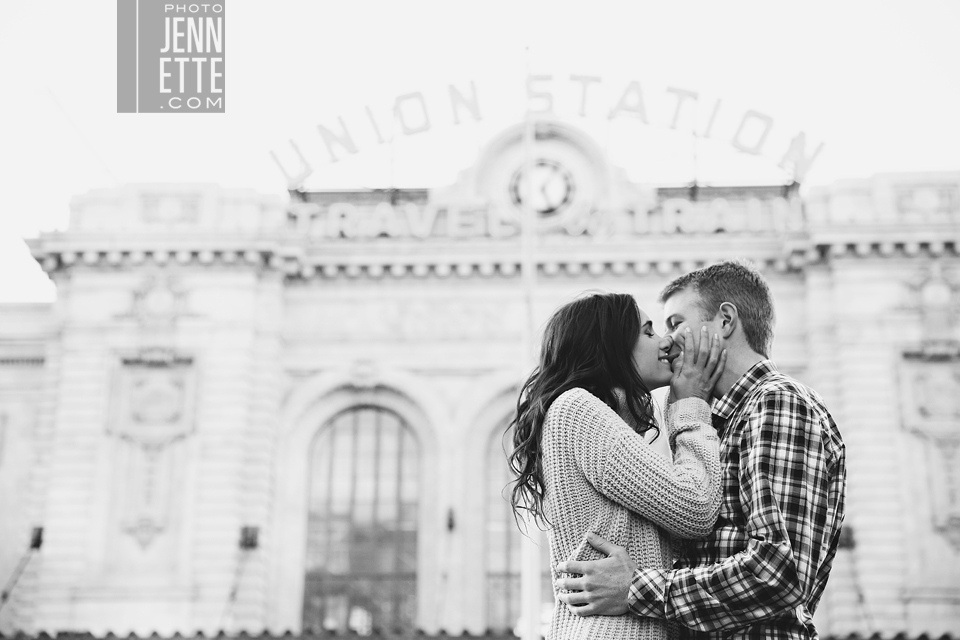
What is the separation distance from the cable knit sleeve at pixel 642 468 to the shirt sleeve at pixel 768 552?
0.16 m

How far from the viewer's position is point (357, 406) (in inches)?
1201

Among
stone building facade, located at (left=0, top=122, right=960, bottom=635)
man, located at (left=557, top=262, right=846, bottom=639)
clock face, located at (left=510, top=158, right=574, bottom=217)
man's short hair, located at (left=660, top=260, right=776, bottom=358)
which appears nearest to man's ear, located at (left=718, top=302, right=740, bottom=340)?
man's short hair, located at (left=660, top=260, right=776, bottom=358)

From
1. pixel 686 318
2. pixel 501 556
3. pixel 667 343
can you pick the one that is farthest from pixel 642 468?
pixel 501 556

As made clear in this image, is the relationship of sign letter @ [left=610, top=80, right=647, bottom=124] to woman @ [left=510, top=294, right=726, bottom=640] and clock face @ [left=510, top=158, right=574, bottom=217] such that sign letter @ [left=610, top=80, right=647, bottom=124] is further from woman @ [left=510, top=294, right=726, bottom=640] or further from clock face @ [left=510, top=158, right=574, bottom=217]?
woman @ [left=510, top=294, right=726, bottom=640]

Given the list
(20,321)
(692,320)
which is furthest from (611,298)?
(20,321)

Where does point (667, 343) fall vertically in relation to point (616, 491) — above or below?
above

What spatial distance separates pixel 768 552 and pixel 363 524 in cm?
2644

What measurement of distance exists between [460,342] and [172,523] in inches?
328

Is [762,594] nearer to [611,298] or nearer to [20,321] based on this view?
[611,298]

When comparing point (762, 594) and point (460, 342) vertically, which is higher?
point (460, 342)

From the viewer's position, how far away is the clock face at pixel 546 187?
32.5 metres

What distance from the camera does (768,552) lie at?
4.10 metres

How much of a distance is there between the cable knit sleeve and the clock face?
92.5 ft

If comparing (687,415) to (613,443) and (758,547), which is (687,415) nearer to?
(613,443)
